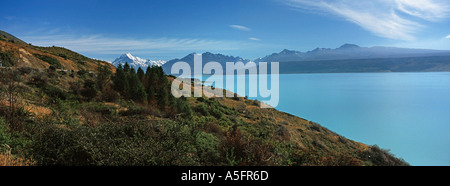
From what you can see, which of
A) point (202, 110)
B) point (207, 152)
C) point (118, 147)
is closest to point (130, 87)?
point (202, 110)

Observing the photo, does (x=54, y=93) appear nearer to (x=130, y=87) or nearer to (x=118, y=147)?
(x=130, y=87)

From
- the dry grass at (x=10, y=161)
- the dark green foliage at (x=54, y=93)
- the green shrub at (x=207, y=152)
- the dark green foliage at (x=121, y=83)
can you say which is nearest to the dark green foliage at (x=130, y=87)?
the dark green foliage at (x=121, y=83)

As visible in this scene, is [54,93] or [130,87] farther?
[130,87]

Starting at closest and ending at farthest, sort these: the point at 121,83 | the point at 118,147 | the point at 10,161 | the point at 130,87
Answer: the point at 10,161 → the point at 118,147 → the point at 130,87 → the point at 121,83

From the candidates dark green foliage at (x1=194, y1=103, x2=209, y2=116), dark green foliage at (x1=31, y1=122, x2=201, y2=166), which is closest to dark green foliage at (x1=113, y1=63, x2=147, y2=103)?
dark green foliage at (x1=194, y1=103, x2=209, y2=116)

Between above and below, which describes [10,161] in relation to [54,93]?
below

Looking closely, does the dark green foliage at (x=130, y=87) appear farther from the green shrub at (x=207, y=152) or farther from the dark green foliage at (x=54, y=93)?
the green shrub at (x=207, y=152)

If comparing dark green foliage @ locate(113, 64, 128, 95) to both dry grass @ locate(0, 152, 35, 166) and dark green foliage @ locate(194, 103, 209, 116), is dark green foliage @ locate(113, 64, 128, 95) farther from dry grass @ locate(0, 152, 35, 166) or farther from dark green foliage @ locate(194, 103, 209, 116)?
dry grass @ locate(0, 152, 35, 166)

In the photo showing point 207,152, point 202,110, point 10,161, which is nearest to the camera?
point 10,161
